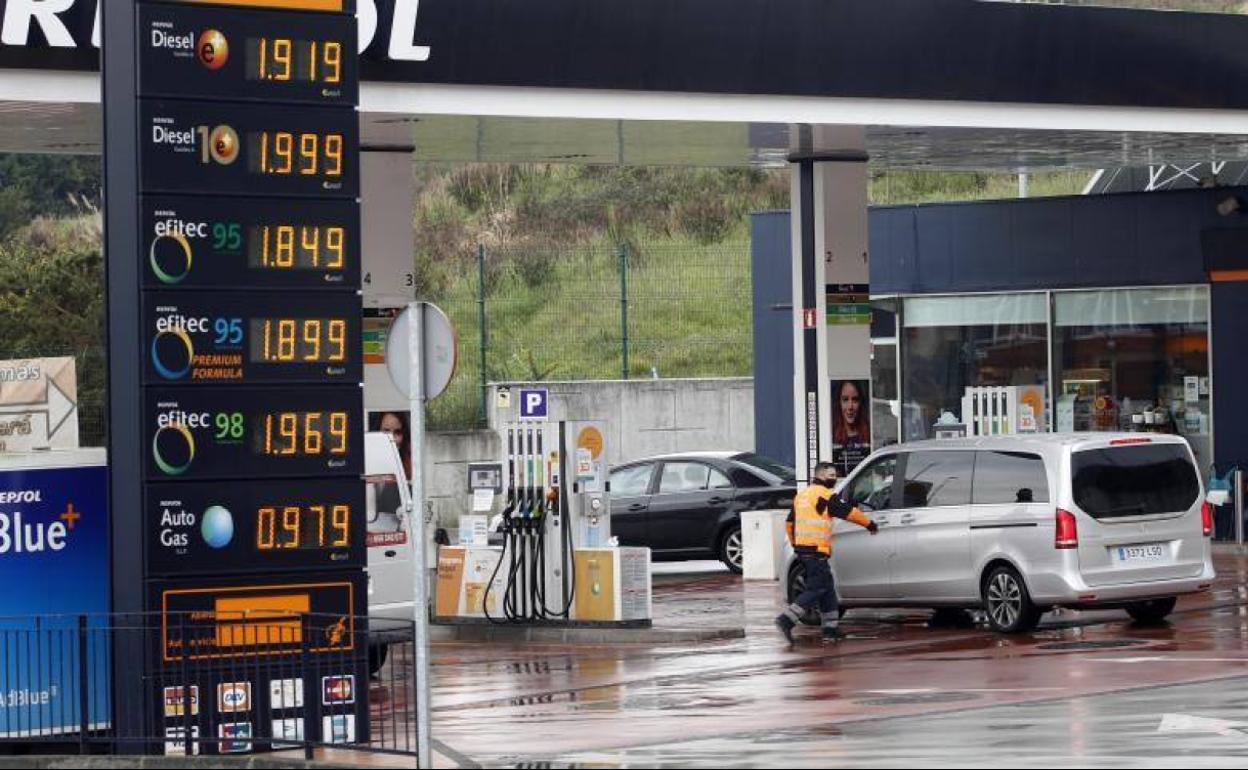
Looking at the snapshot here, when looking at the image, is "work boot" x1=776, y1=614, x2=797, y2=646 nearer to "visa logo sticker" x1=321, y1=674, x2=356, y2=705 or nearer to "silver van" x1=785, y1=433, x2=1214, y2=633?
"silver van" x1=785, y1=433, x2=1214, y2=633

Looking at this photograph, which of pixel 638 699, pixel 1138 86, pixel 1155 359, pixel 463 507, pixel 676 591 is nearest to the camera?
pixel 638 699

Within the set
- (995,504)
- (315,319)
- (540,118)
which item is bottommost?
(995,504)

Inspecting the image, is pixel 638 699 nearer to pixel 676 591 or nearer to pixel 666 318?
pixel 676 591

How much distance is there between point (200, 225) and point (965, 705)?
6354mm

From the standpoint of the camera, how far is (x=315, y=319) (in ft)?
49.1

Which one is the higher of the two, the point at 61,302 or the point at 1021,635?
the point at 61,302

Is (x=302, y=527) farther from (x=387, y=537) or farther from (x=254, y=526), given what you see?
(x=387, y=537)

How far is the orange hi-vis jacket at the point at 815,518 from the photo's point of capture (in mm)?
22016

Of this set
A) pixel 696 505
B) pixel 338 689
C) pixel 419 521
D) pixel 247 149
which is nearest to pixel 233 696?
pixel 338 689

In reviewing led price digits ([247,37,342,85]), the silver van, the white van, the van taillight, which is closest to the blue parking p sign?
the white van

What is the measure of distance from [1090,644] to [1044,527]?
116cm

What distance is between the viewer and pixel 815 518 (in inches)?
869

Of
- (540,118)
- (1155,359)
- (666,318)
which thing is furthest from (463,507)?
(540,118)

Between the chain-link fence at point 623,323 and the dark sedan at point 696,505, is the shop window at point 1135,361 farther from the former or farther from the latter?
the chain-link fence at point 623,323
